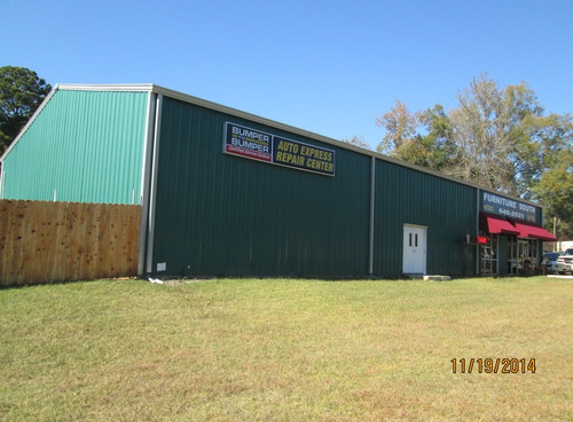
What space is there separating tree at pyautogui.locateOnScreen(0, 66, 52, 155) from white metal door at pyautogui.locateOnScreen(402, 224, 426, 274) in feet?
99.5

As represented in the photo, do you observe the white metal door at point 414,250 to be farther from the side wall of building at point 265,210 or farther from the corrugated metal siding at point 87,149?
the corrugated metal siding at point 87,149

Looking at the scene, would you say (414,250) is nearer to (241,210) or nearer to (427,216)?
(427,216)

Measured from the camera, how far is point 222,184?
1228 centimetres

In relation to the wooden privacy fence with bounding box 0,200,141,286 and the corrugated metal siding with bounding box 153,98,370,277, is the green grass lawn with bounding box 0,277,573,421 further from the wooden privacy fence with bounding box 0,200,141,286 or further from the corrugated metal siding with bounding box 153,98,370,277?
the corrugated metal siding with bounding box 153,98,370,277

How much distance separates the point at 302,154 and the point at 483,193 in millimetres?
14324

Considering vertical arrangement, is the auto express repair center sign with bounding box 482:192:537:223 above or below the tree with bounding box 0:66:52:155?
below

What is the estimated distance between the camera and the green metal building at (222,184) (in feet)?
36.6

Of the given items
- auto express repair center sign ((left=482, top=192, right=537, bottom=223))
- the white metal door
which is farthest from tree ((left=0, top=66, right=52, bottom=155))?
auto express repair center sign ((left=482, top=192, right=537, bottom=223))

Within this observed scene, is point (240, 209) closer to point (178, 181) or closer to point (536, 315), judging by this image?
point (178, 181)

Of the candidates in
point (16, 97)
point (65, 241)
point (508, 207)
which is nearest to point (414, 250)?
point (508, 207)

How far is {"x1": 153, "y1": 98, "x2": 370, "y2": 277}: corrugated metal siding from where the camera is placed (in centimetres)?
1126
